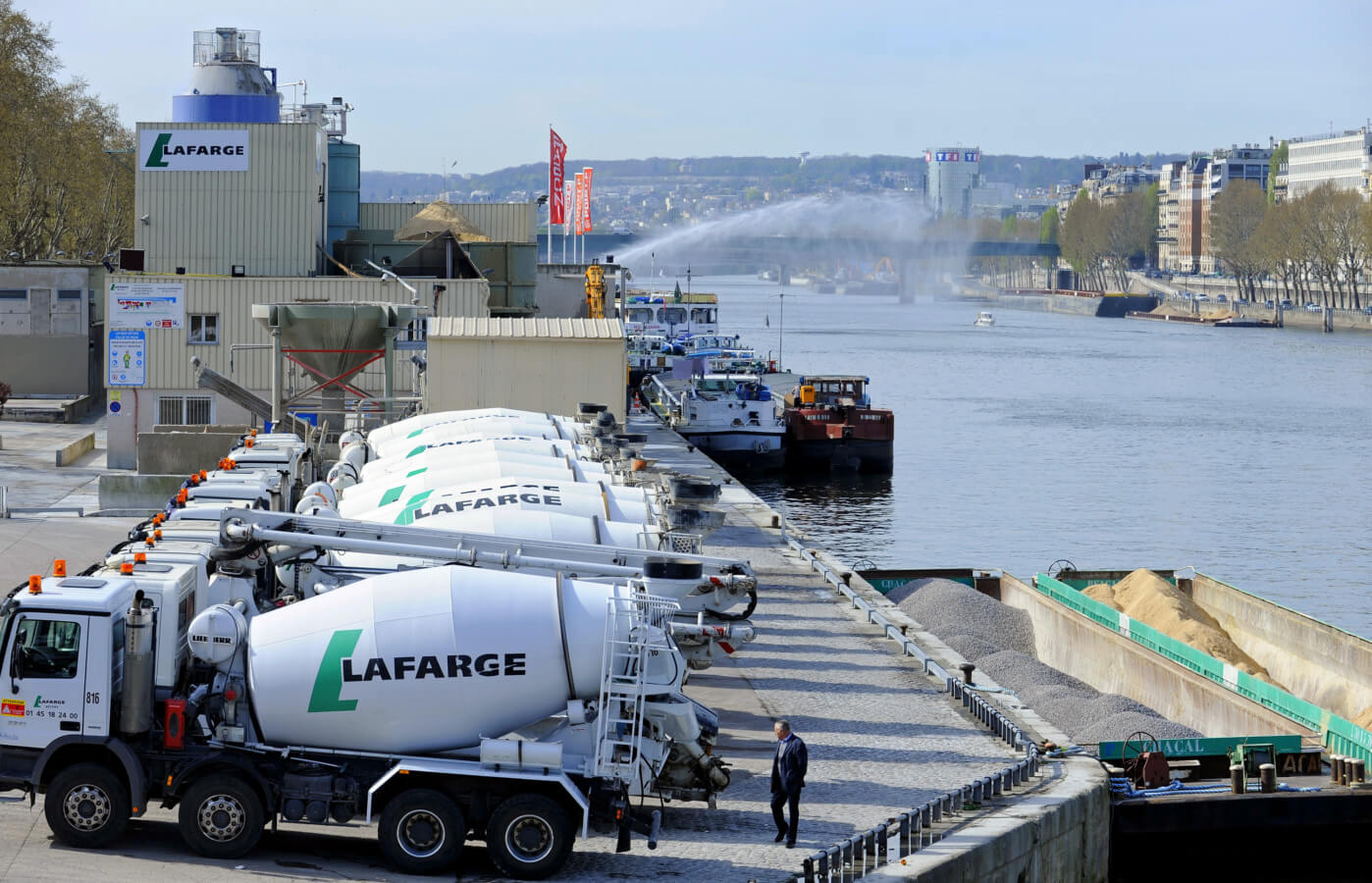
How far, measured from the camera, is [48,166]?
9306cm

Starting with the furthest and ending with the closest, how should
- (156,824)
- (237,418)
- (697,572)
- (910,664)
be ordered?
(237,418) < (910,664) < (697,572) < (156,824)

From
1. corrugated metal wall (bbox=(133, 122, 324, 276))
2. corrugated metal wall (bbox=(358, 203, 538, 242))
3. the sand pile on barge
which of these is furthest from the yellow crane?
the sand pile on barge

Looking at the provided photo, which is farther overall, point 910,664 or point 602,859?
point 910,664

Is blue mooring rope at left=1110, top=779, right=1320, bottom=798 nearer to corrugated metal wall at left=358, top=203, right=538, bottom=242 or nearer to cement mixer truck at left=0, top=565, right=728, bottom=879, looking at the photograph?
cement mixer truck at left=0, top=565, right=728, bottom=879

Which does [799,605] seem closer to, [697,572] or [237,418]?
[697,572]

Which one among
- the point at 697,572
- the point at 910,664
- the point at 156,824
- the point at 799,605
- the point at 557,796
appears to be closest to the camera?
the point at 557,796

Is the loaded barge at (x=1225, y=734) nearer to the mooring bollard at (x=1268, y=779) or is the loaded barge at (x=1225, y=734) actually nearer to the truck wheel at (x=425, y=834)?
the mooring bollard at (x=1268, y=779)

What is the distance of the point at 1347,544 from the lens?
51.6 metres

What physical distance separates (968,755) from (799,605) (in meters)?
10.2

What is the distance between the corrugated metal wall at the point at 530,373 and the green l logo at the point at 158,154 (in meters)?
14.4

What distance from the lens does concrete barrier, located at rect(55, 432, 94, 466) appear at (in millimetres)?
49250

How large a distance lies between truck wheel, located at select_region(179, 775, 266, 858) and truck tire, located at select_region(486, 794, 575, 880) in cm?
221

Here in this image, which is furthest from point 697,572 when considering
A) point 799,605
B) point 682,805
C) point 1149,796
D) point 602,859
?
point 799,605

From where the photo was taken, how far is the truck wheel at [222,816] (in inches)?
600
